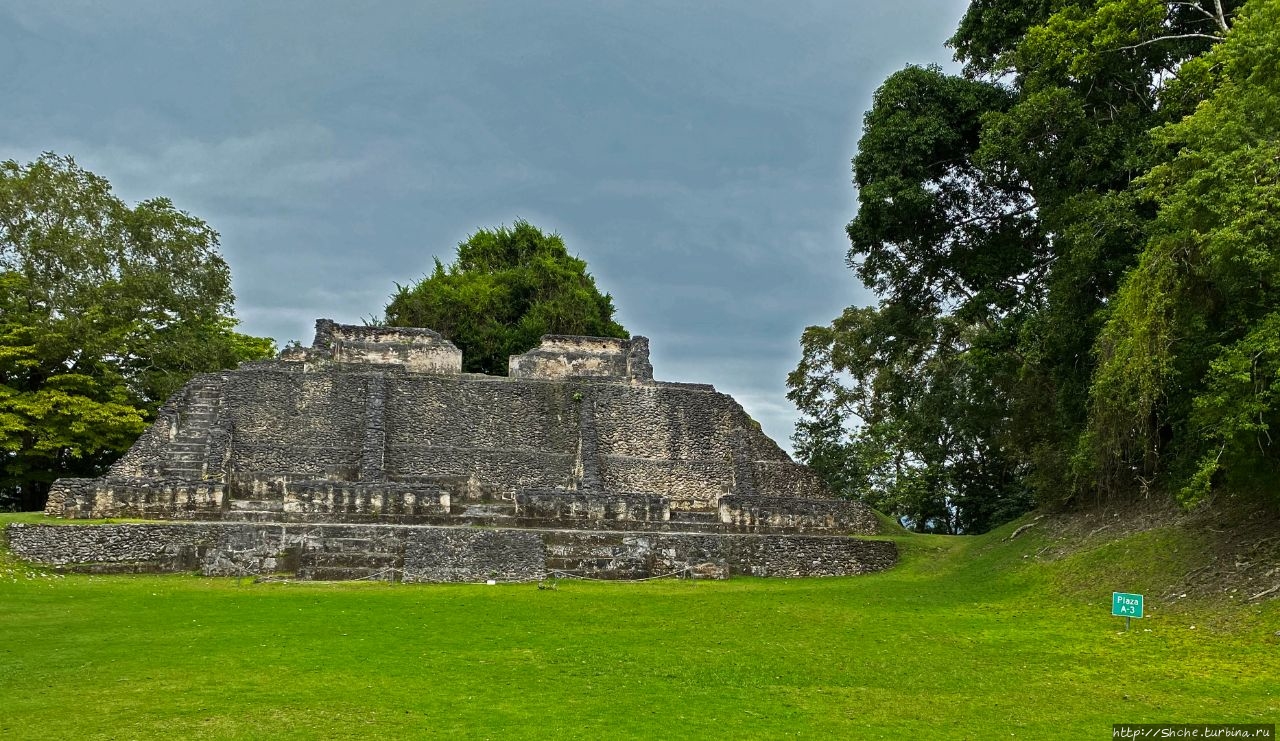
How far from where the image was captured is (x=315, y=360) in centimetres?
2098

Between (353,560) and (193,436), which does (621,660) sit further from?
(193,436)

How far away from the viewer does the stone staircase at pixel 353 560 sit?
1316 cm

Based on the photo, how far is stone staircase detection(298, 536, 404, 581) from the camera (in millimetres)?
13164

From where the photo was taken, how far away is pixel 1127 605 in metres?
8.77

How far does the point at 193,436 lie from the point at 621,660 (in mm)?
12926

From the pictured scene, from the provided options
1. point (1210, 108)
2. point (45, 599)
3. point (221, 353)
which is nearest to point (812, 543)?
point (1210, 108)

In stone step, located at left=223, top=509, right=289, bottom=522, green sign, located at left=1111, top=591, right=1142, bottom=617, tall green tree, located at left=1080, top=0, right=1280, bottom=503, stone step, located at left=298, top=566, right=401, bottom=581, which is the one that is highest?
tall green tree, located at left=1080, top=0, right=1280, bottom=503

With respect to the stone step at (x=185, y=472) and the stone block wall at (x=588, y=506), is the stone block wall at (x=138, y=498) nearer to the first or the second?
the stone step at (x=185, y=472)

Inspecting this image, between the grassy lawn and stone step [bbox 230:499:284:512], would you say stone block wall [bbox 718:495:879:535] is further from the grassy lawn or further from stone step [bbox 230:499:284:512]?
stone step [bbox 230:499:284:512]

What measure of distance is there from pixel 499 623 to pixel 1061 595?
7.39m

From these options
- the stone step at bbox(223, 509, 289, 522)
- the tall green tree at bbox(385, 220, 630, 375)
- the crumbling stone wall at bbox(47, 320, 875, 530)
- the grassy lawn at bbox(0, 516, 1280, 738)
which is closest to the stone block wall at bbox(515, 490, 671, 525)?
the crumbling stone wall at bbox(47, 320, 875, 530)

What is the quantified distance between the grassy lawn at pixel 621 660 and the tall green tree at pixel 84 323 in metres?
10.0

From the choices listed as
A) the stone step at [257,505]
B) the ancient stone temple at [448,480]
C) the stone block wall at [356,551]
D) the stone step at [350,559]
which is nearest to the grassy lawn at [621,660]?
the stone block wall at [356,551]

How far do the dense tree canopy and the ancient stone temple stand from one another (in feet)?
13.1
